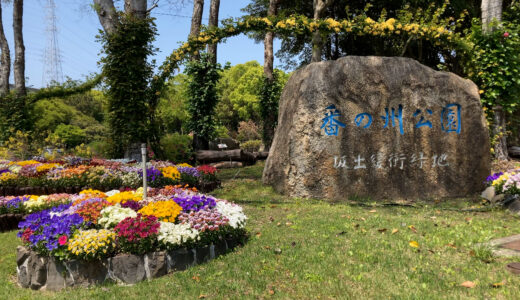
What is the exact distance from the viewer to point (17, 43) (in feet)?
63.8

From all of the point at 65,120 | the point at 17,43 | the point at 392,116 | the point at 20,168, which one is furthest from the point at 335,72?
the point at 65,120

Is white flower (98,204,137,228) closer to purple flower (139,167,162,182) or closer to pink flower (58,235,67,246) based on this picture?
pink flower (58,235,67,246)

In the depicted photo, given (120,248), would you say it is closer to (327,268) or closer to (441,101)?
(327,268)

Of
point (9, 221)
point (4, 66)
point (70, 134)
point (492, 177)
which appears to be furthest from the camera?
point (70, 134)

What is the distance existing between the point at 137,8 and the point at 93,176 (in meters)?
6.53

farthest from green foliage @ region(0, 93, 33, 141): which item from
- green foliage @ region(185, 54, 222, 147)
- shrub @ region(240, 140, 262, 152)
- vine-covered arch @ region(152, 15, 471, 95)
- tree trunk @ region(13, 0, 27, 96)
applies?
shrub @ region(240, 140, 262, 152)

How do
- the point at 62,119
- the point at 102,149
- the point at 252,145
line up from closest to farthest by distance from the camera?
1. the point at 102,149
2. the point at 62,119
3. the point at 252,145

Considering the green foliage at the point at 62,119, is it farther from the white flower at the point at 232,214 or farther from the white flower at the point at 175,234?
the white flower at the point at 175,234

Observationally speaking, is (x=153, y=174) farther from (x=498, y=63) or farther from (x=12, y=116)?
(x=12, y=116)

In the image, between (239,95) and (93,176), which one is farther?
(239,95)

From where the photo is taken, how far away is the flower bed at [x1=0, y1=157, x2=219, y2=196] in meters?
9.48

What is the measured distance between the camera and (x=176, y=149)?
1462cm

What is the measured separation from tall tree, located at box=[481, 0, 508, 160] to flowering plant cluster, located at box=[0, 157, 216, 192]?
10.2 metres

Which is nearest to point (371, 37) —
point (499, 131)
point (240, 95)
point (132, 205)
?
point (499, 131)
